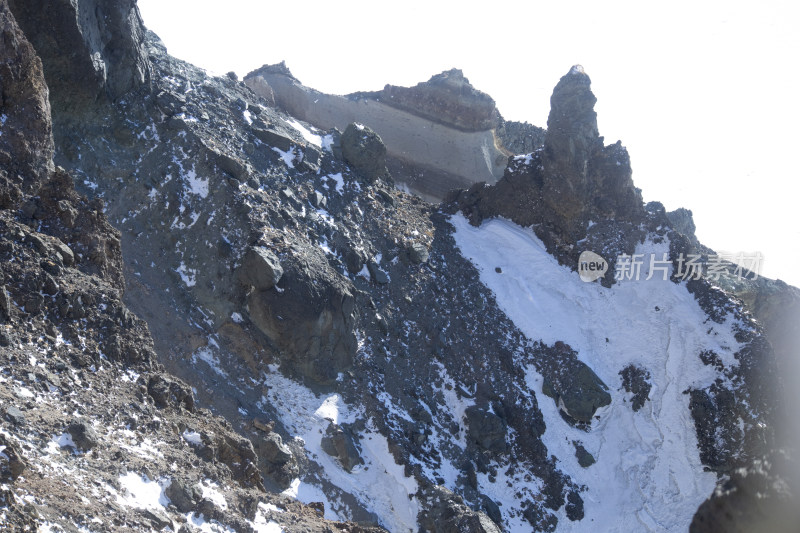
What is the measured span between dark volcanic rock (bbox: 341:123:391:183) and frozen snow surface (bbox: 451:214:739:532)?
3.93m

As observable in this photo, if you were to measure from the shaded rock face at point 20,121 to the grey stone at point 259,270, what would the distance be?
553cm

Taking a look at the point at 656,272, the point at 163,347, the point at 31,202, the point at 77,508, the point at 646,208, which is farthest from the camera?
the point at 646,208

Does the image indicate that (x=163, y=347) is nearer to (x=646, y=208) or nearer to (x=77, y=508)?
(x=77, y=508)

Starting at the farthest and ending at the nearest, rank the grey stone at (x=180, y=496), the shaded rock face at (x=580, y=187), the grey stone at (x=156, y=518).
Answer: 1. the shaded rock face at (x=580, y=187)
2. the grey stone at (x=180, y=496)
3. the grey stone at (x=156, y=518)

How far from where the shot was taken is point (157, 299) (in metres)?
16.0

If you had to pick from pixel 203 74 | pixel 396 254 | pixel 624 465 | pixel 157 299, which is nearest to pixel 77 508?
pixel 157 299

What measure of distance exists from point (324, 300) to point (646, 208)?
1462 centimetres

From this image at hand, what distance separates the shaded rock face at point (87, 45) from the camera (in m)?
15.7

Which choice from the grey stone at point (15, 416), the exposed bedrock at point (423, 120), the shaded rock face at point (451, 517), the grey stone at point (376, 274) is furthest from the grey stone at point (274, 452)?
the exposed bedrock at point (423, 120)

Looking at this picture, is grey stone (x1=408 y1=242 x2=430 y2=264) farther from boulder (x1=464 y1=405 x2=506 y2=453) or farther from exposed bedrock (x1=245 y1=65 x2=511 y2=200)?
exposed bedrock (x1=245 y1=65 x2=511 y2=200)

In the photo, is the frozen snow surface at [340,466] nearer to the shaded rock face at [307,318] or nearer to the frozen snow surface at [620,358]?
the shaded rock face at [307,318]

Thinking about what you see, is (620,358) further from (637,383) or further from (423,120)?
(423,120)

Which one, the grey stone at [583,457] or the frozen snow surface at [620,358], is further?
the grey stone at [583,457]

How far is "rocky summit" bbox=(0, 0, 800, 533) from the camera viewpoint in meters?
10.2
